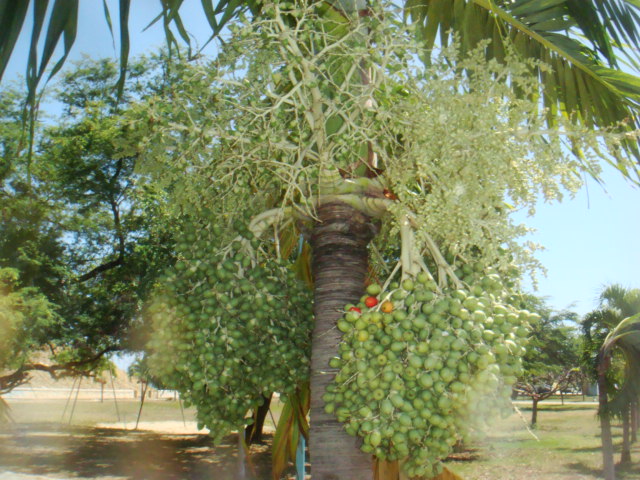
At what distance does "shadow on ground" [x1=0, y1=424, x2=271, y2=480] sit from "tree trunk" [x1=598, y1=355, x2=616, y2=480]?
7.50m

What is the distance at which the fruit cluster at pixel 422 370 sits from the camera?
1.74m

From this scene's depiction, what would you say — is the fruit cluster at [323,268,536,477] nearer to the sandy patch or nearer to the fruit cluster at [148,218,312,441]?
the fruit cluster at [148,218,312,441]

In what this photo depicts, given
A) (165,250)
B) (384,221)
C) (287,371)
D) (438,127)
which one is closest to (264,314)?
(287,371)

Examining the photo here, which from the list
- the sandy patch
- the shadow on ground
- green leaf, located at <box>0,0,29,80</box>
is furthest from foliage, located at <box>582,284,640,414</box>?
the sandy patch

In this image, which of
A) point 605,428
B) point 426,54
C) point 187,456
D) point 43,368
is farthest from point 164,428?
point 426,54

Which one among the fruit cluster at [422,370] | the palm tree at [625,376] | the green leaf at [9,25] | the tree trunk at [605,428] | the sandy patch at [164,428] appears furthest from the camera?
the sandy patch at [164,428]

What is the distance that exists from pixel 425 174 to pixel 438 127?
176mm

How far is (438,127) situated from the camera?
2.00 metres

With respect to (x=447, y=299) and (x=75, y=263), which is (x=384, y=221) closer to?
(x=447, y=299)

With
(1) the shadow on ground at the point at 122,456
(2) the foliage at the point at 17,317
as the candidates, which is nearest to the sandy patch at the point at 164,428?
(1) the shadow on ground at the point at 122,456

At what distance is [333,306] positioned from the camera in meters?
2.17

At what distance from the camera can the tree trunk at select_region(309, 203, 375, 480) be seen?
1976mm

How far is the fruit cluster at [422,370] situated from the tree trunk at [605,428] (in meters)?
11.7

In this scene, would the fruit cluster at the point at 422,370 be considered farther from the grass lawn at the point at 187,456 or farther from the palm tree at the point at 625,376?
the palm tree at the point at 625,376
